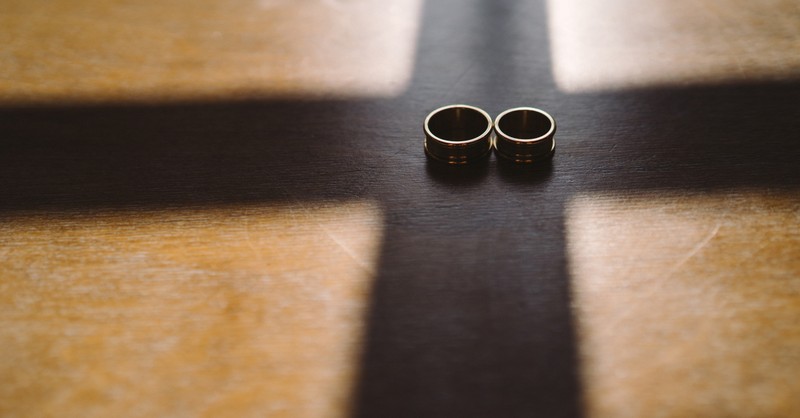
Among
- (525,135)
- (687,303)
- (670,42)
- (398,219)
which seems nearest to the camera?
(687,303)

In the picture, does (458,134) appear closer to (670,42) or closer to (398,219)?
(398,219)

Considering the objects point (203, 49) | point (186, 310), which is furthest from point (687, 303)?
point (203, 49)

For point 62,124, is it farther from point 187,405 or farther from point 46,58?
point 187,405

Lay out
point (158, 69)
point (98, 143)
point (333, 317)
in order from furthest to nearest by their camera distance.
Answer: point (158, 69)
point (98, 143)
point (333, 317)

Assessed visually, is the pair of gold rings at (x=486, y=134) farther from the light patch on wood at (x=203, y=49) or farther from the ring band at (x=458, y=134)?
the light patch on wood at (x=203, y=49)

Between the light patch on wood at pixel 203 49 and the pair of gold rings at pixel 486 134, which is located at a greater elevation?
the light patch on wood at pixel 203 49

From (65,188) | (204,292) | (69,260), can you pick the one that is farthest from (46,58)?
(204,292)

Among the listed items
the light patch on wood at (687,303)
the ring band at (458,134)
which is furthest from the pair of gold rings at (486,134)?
the light patch on wood at (687,303)
